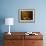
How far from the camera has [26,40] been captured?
4105 mm

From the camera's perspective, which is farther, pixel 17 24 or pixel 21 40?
pixel 17 24

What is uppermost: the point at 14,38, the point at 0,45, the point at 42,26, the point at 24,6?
the point at 24,6

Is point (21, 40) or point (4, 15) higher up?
point (4, 15)

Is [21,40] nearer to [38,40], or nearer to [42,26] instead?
[38,40]

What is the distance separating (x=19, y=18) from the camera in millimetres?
4668

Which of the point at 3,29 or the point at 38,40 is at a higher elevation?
the point at 3,29

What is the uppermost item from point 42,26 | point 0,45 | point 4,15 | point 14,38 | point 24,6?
point 24,6

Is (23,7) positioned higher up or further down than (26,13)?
higher up

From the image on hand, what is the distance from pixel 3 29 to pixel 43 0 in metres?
1.72

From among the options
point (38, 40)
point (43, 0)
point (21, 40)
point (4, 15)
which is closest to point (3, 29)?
point (4, 15)

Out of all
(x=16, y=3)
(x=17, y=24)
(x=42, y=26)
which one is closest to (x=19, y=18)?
(x=17, y=24)

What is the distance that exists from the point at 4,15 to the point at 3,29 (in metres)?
0.49

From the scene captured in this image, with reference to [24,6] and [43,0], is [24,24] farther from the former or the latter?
[43,0]

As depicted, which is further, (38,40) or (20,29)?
(20,29)
